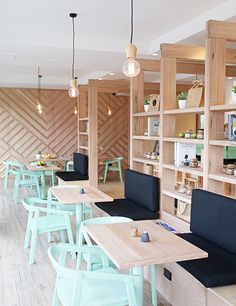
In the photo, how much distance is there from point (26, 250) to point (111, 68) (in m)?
3.53

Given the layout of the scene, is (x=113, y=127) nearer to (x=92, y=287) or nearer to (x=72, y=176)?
(x=72, y=176)

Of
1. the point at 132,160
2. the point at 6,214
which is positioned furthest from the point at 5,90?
the point at 132,160

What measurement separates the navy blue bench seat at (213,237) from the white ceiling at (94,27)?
1882 mm

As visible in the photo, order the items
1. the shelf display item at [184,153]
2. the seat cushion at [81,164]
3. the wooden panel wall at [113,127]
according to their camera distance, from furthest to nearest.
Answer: the wooden panel wall at [113,127] < the seat cushion at [81,164] < the shelf display item at [184,153]

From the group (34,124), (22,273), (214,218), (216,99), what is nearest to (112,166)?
(34,124)

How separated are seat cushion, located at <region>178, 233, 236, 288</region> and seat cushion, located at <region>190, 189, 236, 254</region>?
92 millimetres

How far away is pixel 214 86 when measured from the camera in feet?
10.1

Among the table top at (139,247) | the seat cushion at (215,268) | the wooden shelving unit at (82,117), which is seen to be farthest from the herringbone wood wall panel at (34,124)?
the seat cushion at (215,268)

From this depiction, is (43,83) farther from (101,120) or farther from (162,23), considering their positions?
(162,23)

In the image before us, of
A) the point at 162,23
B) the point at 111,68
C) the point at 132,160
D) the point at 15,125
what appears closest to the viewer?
the point at 162,23

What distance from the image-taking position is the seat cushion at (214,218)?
267 cm

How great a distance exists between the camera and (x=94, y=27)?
14.5 feet

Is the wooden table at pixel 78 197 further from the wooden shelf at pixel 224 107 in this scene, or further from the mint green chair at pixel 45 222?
the wooden shelf at pixel 224 107

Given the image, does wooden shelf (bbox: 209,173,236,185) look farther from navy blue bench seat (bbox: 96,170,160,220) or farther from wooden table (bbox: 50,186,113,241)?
wooden table (bbox: 50,186,113,241)
